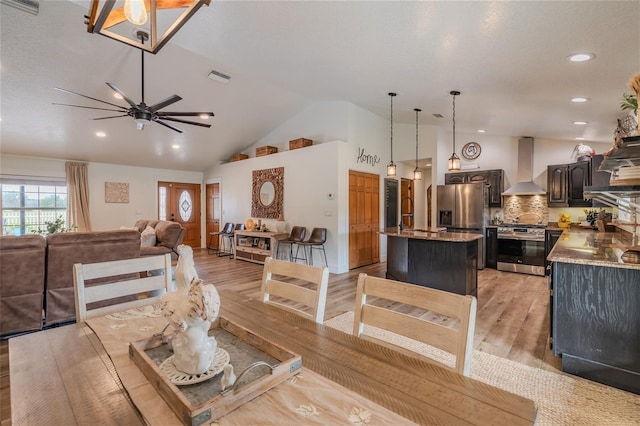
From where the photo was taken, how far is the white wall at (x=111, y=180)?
22.4 ft

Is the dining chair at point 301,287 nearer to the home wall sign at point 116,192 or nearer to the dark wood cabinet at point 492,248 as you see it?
the dark wood cabinet at point 492,248

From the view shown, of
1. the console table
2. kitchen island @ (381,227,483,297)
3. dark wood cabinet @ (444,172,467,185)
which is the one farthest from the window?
dark wood cabinet @ (444,172,467,185)

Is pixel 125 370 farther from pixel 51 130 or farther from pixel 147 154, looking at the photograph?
pixel 147 154

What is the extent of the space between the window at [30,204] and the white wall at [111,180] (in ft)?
1.03

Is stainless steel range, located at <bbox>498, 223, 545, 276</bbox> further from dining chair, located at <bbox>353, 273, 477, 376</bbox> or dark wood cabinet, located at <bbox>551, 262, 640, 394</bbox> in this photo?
dining chair, located at <bbox>353, 273, 477, 376</bbox>

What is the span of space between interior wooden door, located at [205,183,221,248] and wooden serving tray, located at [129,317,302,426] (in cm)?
815

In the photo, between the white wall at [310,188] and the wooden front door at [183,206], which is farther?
the wooden front door at [183,206]

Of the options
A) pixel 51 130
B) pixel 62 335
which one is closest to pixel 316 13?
pixel 62 335

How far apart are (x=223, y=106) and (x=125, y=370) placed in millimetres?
5814

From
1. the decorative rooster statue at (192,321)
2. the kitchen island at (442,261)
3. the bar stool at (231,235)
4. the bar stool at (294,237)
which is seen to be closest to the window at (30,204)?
the bar stool at (231,235)

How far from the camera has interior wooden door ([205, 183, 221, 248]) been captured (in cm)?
895

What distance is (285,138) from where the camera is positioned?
712cm

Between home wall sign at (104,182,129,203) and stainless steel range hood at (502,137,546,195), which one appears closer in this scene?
stainless steel range hood at (502,137,546,195)

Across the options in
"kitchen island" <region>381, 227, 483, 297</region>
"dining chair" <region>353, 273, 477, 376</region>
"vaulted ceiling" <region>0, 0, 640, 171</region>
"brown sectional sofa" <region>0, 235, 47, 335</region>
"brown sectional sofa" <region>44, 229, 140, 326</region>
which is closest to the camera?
"dining chair" <region>353, 273, 477, 376</region>
